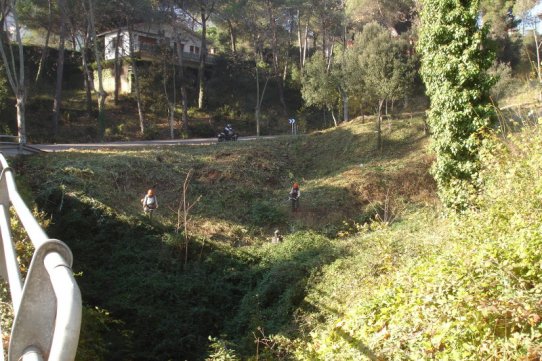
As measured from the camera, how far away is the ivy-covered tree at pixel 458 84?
12.9 m

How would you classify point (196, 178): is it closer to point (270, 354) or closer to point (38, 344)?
point (270, 354)

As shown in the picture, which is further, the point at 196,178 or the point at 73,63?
the point at 73,63

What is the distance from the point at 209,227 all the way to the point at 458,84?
978 centimetres

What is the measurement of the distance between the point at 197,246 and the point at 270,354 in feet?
25.5

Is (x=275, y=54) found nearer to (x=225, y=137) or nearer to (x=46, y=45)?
(x=225, y=137)

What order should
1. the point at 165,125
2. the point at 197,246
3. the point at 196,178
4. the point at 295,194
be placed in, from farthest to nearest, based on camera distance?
the point at 165,125 → the point at 196,178 → the point at 295,194 → the point at 197,246

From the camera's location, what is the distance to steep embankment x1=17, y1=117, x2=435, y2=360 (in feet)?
38.7

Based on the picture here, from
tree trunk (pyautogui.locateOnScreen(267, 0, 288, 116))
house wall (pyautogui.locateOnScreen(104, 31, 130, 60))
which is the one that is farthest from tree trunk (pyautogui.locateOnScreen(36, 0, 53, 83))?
tree trunk (pyautogui.locateOnScreen(267, 0, 288, 116))

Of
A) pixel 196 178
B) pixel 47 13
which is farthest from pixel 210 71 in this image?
pixel 196 178

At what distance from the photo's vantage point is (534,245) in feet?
15.2

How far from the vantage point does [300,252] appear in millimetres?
14133

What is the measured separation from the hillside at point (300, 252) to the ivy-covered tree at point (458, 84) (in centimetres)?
159

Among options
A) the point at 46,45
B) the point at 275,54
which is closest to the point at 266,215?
the point at 46,45

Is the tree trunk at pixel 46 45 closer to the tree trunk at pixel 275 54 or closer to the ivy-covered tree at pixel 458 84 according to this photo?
the tree trunk at pixel 275 54
